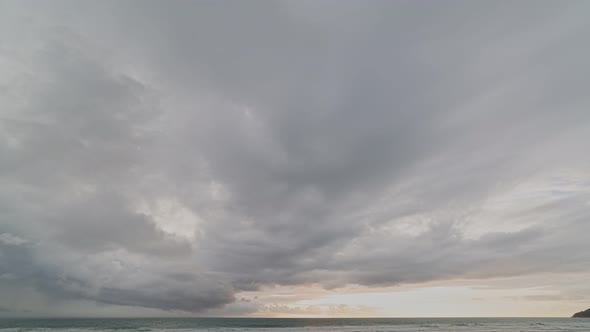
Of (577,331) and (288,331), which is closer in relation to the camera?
(577,331)

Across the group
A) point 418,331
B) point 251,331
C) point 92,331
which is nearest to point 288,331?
point 251,331

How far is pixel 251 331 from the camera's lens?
85438 millimetres

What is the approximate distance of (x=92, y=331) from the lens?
79938 millimetres

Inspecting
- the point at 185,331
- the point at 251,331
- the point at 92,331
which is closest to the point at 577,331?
the point at 251,331

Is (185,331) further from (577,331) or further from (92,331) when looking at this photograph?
(577,331)

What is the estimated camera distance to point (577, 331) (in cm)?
7744

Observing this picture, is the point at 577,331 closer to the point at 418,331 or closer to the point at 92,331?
the point at 418,331

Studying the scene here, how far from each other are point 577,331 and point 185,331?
99.2 metres

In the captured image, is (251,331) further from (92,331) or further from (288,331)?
(92,331)

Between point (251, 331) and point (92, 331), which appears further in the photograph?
point (251, 331)

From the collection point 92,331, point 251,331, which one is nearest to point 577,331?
point 251,331

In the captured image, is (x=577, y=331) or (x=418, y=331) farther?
(x=418, y=331)

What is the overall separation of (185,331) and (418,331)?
202ft

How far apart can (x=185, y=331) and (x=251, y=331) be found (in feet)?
56.9
